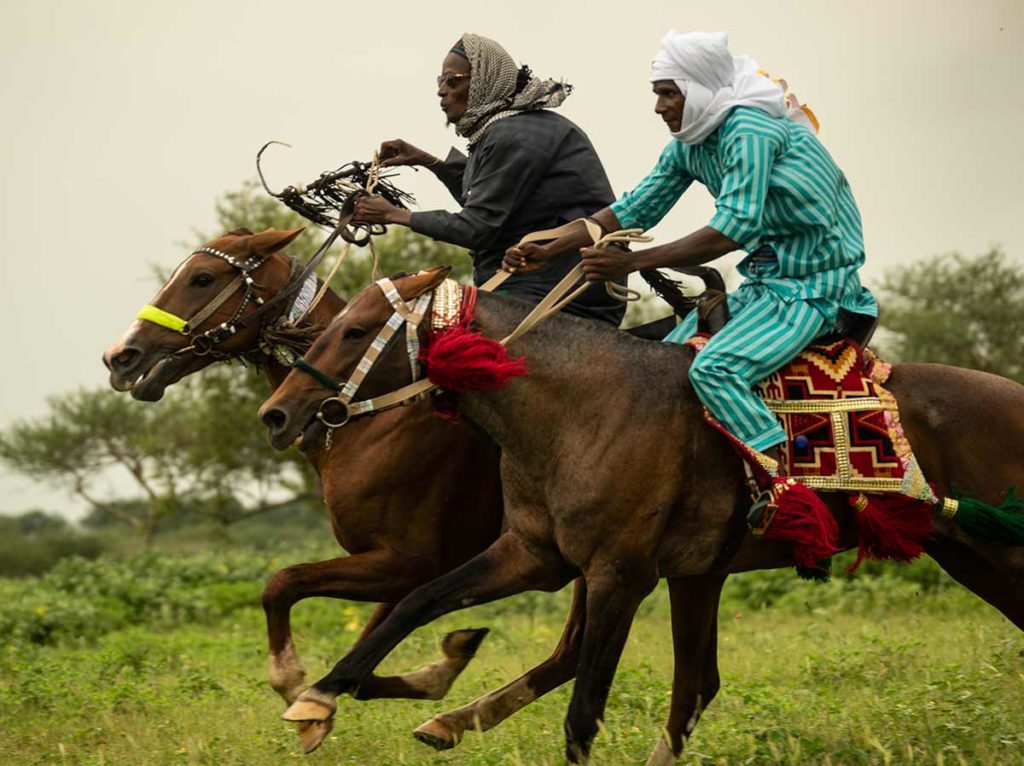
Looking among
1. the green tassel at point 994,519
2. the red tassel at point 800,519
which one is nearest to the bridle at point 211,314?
the red tassel at point 800,519

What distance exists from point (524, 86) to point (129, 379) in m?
2.27

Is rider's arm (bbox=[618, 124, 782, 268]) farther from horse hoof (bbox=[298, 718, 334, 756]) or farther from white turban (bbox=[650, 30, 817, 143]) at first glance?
horse hoof (bbox=[298, 718, 334, 756])

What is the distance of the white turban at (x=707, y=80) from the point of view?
6062 millimetres

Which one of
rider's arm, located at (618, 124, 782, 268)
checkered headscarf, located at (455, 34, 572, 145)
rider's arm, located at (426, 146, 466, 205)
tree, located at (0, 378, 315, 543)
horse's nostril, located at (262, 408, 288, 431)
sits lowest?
tree, located at (0, 378, 315, 543)

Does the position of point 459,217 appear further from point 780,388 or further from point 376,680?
point 376,680

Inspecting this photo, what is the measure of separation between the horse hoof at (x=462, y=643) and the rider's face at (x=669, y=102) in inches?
95.4

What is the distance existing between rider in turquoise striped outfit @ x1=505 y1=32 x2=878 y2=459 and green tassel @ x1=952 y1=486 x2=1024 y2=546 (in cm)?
83

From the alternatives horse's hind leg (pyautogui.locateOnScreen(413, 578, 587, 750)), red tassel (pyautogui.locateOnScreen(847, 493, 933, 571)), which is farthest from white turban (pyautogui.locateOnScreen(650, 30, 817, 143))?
horse's hind leg (pyautogui.locateOnScreen(413, 578, 587, 750))

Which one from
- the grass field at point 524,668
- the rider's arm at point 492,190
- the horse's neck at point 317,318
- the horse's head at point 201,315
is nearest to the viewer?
the grass field at point 524,668

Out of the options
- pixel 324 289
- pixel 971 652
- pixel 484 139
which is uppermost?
pixel 484 139

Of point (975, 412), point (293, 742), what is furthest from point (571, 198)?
point (293, 742)

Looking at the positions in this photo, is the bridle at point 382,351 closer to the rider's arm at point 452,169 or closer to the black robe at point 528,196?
the black robe at point 528,196

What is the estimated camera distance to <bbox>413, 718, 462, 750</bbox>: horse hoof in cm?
635

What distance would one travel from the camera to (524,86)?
7.11 metres
